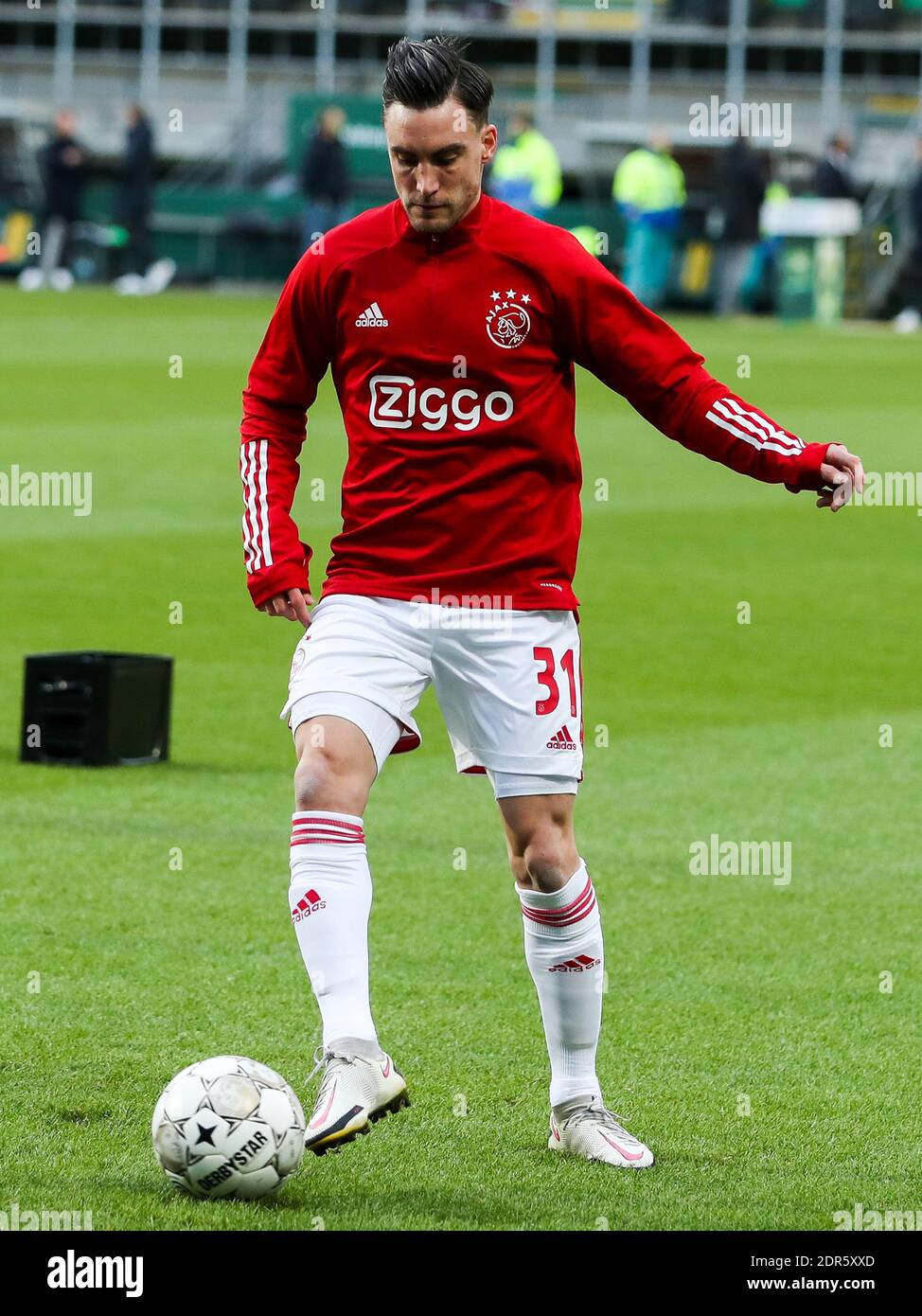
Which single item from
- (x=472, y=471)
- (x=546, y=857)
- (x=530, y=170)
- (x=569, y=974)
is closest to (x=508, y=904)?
(x=569, y=974)

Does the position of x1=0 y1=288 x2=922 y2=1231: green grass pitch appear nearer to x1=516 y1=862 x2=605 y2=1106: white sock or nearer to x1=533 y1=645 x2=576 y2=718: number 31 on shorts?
x1=516 y1=862 x2=605 y2=1106: white sock

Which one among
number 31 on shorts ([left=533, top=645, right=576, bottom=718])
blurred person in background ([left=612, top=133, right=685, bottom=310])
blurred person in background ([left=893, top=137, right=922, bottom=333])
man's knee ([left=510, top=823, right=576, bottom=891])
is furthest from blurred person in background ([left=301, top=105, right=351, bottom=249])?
man's knee ([left=510, top=823, right=576, bottom=891])

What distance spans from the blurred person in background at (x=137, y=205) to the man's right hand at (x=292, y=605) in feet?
99.1

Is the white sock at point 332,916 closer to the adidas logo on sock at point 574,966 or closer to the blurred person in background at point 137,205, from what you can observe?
the adidas logo on sock at point 574,966

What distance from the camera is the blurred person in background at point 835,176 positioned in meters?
32.4

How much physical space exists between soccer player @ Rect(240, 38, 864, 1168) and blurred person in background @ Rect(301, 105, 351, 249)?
Answer: 27.6 meters

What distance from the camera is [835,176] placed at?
32375 millimetres

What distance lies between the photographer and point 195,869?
287 inches

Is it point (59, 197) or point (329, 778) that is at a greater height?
point (59, 197)

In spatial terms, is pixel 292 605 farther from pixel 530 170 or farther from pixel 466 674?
pixel 530 170

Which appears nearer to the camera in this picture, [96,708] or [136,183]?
[96,708]

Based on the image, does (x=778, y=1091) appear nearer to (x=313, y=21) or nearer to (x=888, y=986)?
(x=888, y=986)

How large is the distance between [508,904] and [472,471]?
8.33ft
